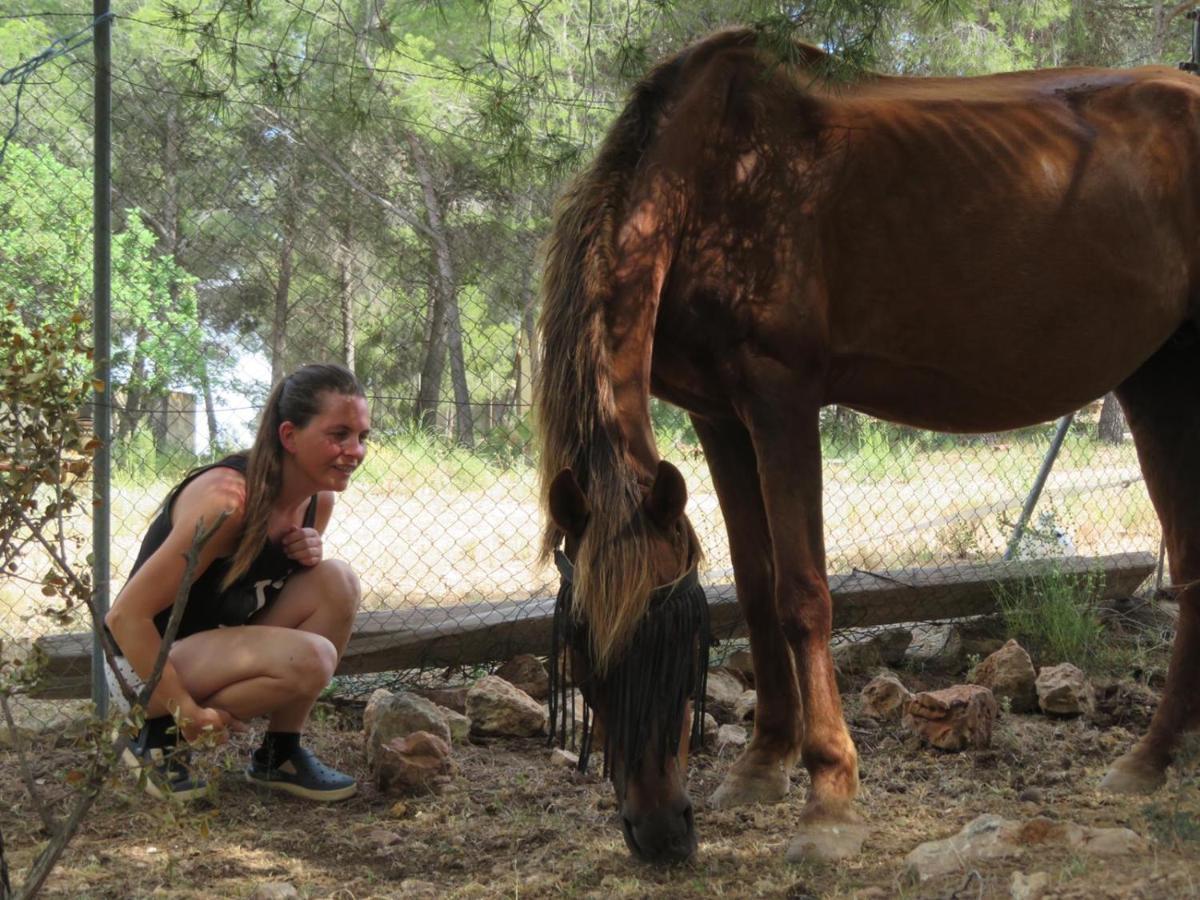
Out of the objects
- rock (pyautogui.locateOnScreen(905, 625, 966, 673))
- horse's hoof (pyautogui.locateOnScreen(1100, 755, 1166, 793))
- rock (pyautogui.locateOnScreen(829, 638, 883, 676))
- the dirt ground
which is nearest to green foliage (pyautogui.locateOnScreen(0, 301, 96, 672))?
the dirt ground

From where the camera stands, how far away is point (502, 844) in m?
3.19

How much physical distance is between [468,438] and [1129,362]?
300cm

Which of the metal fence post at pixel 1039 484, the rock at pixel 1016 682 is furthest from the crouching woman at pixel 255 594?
the metal fence post at pixel 1039 484

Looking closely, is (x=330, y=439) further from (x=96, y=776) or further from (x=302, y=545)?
(x=96, y=776)

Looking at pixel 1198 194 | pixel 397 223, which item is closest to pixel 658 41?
pixel 397 223

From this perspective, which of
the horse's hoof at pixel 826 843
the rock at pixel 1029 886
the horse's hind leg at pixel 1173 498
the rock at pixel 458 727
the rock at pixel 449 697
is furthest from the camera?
the rock at pixel 449 697

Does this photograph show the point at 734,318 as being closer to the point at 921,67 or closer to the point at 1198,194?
the point at 1198,194

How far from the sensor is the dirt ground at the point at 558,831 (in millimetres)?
2711

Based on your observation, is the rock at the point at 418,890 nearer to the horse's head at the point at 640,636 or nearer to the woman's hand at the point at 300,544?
the horse's head at the point at 640,636

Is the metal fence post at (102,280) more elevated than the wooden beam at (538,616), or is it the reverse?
the metal fence post at (102,280)

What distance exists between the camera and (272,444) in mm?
3389

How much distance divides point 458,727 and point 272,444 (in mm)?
1357

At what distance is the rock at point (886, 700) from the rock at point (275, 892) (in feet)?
7.66

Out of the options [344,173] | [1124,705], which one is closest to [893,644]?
[1124,705]
